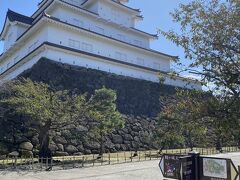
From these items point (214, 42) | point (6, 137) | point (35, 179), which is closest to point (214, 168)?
point (214, 42)

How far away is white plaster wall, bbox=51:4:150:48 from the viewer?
118 feet

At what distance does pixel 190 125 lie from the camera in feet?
26.8

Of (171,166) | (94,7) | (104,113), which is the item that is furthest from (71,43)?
(171,166)

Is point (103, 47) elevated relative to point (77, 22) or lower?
lower

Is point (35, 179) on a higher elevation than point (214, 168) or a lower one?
lower

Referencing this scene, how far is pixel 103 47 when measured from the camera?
35.8 m

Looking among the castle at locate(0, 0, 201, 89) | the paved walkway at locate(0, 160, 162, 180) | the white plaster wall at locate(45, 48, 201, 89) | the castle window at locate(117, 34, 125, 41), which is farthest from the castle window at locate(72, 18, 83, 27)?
the paved walkway at locate(0, 160, 162, 180)

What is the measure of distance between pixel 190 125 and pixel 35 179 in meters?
7.94

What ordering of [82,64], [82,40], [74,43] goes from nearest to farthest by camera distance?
1. [82,64]
2. [74,43]
3. [82,40]

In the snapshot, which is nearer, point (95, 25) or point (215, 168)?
point (215, 168)

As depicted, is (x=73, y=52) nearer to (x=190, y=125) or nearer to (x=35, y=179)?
(x=35, y=179)

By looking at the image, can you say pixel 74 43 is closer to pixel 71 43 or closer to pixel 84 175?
pixel 71 43

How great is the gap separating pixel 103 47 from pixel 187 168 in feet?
94.2

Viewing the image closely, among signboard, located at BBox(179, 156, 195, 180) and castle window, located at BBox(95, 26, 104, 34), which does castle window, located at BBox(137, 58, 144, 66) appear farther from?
signboard, located at BBox(179, 156, 195, 180)
